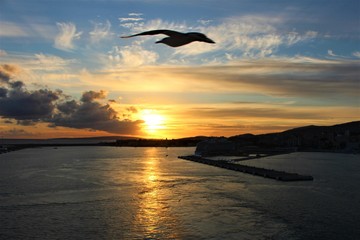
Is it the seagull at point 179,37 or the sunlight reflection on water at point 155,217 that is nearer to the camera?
the seagull at point 179,37

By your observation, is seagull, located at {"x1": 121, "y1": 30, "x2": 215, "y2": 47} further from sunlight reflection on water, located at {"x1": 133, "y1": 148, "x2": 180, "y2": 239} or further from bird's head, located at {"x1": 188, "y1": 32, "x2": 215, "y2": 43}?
sunlight reflection on water, located at {"x1": 133, "y1": 148, "x2": 180, "y2": 239}

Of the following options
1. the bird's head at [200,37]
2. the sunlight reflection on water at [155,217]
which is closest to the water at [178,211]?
the sunlight reflection on water at [155,217]

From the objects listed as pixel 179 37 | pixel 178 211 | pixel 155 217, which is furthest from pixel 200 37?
pixel 178 211

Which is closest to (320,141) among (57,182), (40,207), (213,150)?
(213,150)

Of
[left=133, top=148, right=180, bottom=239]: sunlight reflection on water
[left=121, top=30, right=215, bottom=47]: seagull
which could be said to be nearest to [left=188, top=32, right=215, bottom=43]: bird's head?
[left=121, top=30, right=215, bottom=47]: seagull

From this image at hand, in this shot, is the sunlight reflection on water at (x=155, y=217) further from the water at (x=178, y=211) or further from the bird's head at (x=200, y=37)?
the bird's head at (x=200, y=37)

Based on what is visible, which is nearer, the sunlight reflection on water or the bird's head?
the bird's head

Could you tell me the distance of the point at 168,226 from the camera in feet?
74.4

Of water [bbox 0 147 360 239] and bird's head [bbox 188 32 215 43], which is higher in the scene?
bird's head [bbox 188 32 215 43]

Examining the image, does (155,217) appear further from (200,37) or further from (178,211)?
(200,37)

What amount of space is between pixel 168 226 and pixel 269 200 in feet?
41.9

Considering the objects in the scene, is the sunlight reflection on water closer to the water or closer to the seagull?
the water

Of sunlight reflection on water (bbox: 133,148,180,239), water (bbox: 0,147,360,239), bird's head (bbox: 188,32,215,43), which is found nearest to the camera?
bird's head (bbox: 188,32,215,43)

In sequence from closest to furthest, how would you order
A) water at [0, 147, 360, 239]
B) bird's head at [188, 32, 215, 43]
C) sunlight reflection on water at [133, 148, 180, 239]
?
bird's head at [188, 32, 215, 43] < sunlight reflection on water at [133, 148, 180, 239] < water at [0, 147, 360, 239]
